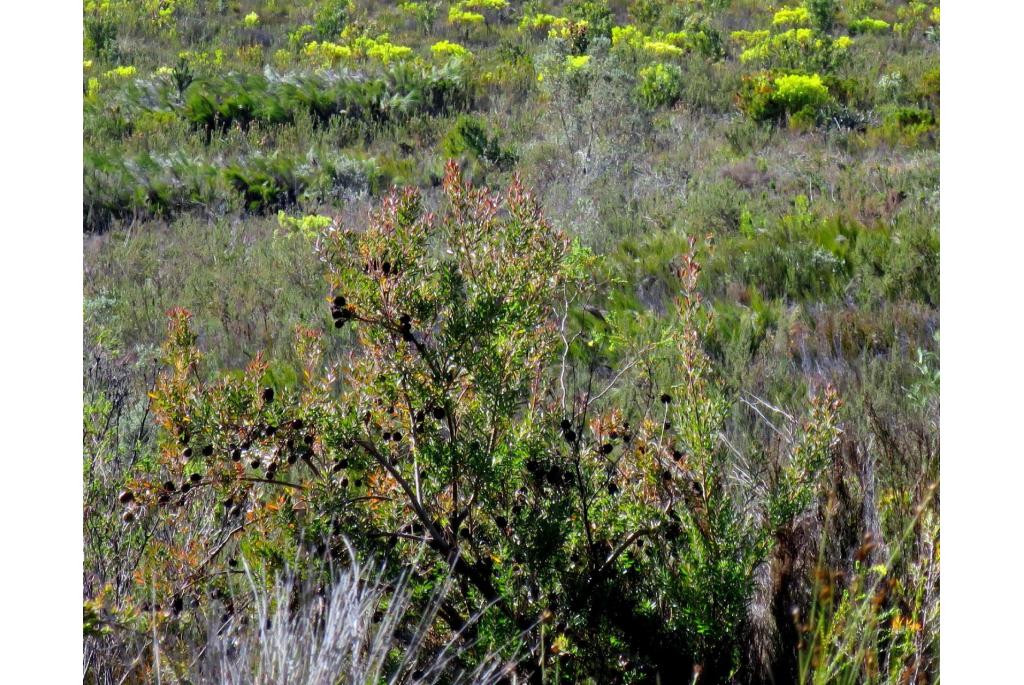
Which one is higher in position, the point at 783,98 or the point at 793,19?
the point at 793,19

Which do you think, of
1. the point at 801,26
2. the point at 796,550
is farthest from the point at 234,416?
the point at 801,26

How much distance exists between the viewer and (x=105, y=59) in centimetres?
1391

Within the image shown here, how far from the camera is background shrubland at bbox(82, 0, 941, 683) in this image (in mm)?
1962

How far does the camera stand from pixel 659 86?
1176 cm

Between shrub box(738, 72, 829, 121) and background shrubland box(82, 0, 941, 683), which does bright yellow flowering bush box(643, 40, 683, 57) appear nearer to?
shrub box(738, 72, 829, 121)

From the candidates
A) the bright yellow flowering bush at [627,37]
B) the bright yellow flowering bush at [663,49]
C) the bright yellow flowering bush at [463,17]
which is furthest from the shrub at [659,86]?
the bright yellow flowering bush at [463,17]

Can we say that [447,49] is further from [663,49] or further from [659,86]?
[659,86]

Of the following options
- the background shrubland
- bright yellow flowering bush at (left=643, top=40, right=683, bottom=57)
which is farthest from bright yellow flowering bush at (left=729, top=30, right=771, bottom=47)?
the background shrubland

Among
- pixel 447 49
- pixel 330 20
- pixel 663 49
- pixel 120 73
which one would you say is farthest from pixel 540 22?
pixel 120 73

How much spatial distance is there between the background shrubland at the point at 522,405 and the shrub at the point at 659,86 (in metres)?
1.41

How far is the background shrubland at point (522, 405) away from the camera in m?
1.96

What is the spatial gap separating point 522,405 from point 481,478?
1019 millimetres
